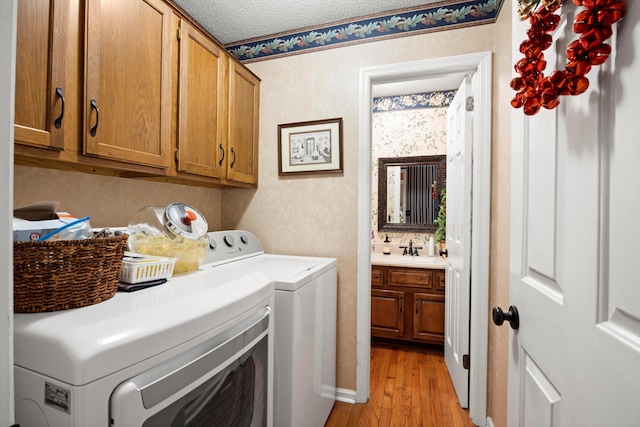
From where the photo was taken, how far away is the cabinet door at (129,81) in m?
1.07

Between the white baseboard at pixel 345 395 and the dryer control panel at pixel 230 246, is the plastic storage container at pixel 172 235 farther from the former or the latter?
the white baseboard at pixel 345 395

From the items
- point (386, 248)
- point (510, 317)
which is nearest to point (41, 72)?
point (510, 317)

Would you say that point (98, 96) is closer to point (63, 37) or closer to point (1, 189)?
point (63, 37)

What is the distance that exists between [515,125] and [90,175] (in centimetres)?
181

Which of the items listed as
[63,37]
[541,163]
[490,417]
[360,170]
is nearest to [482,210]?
[360,170]

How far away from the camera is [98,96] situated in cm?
109

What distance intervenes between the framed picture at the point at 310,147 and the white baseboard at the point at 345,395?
1491mm

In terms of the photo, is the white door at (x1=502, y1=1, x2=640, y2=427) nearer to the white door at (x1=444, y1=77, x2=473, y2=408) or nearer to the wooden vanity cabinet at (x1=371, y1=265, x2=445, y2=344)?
the white door at (x1=444, y1=77, x2=473, y2=408)

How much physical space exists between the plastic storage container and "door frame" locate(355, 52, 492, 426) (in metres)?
1.04

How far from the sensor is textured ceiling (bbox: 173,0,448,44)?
1.81 meters

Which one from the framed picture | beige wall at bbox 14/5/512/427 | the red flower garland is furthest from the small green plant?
the red flower garland

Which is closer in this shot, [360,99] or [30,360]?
[30,360]

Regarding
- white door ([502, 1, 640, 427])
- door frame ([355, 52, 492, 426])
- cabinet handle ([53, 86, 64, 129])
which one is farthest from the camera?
door frame ([355, 52, 492, 426])

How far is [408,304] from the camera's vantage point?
2.66 m
